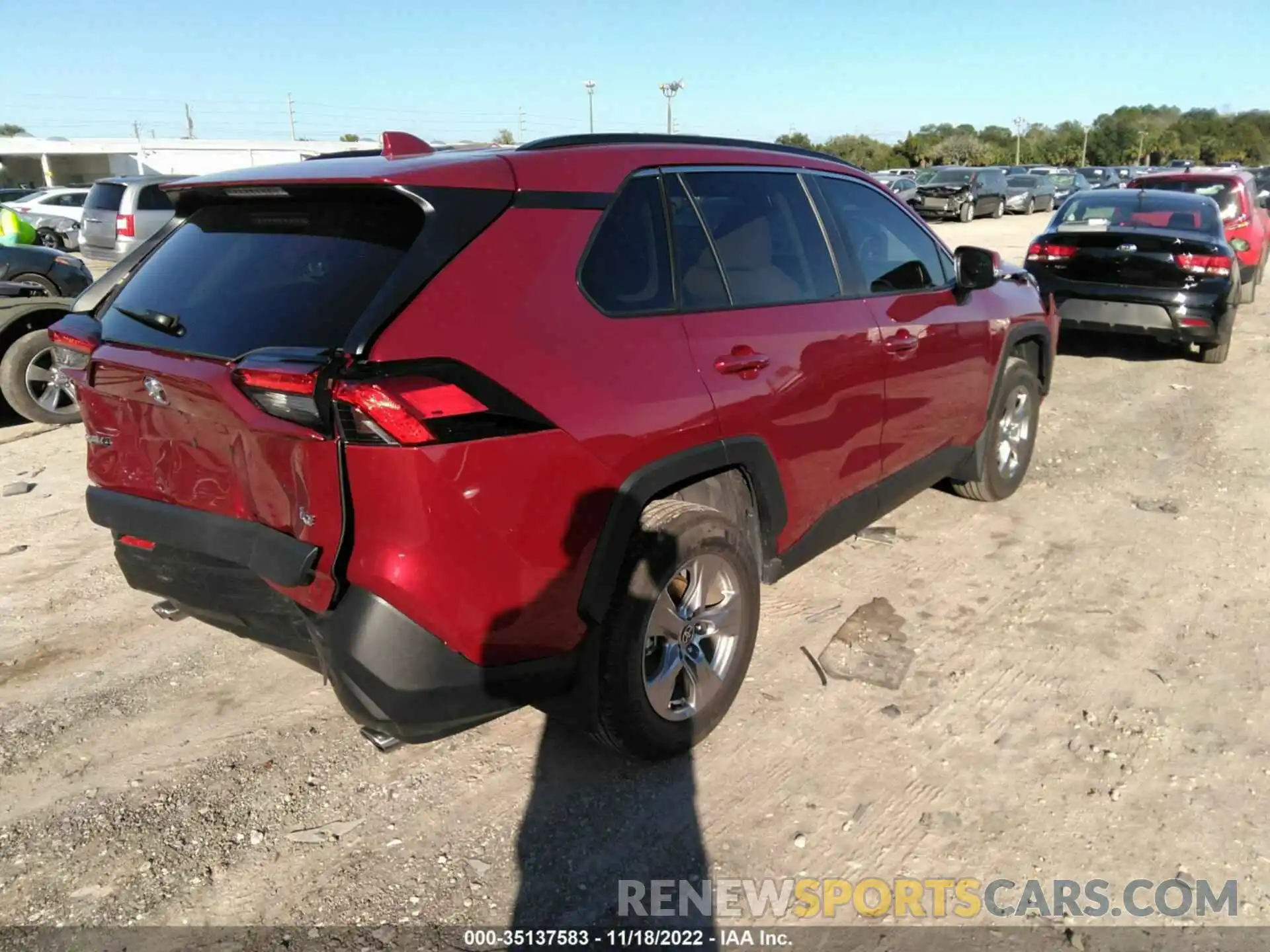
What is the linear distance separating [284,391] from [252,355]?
156mm

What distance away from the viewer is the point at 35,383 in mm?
6945

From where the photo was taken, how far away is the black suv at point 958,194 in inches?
1110

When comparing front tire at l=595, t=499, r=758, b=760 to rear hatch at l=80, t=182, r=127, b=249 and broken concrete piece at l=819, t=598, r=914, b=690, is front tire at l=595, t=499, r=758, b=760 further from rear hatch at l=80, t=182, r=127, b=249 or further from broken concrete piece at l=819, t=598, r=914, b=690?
rear hatch at l=80, t=182, r=127, b=249

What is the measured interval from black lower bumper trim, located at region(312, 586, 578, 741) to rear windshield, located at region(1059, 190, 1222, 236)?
8475 millimetres

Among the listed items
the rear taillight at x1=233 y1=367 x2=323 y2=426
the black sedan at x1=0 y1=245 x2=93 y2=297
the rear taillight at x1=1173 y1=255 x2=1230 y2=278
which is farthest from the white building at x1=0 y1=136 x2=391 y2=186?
the rear taillight at x1=233 y1=367 x2=323 y2=426

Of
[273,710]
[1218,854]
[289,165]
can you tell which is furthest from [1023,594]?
[289,165]

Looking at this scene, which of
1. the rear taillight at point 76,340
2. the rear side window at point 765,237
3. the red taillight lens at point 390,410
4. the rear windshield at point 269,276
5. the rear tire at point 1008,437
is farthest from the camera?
the rear tire at point 1008,437

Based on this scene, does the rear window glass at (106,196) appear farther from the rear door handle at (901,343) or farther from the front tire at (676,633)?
the front tire at (676,633)

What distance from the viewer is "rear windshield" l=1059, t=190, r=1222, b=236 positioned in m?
Answer: 9.04

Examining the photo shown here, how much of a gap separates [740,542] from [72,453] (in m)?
5.45

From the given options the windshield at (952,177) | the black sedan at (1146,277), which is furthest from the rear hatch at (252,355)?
the windshield at (952,177)

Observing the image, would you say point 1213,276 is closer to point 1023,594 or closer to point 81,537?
point 1023,594

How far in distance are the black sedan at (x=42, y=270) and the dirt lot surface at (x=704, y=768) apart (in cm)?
474

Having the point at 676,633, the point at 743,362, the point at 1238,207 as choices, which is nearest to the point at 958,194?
the point at 1238,207
